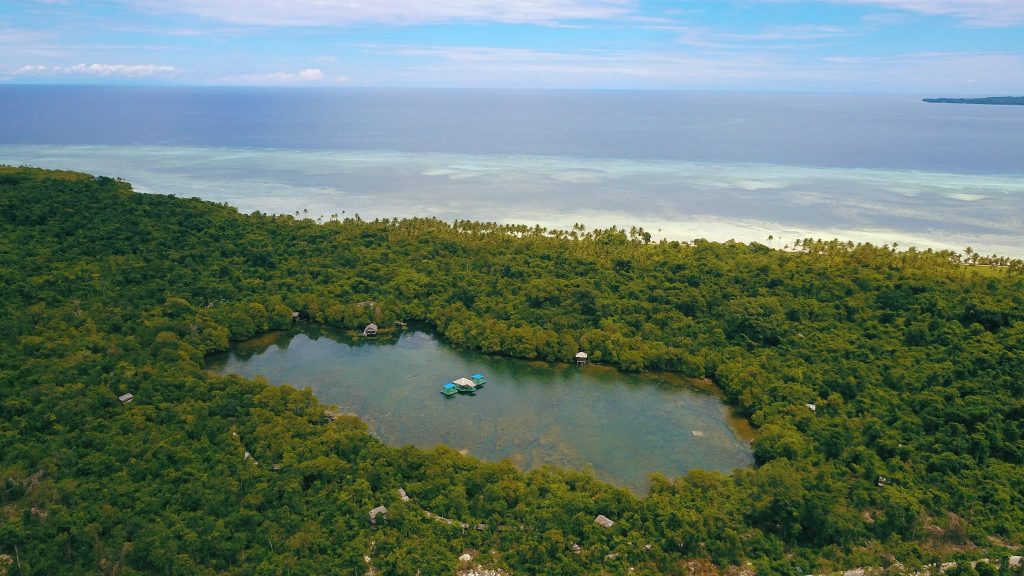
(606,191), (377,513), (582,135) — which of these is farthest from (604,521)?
(582,135)

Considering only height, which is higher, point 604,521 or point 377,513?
point 604,521

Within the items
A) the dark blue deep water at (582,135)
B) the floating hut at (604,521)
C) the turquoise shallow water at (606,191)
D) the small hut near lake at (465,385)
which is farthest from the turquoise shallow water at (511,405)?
the dark blue deep water at (582,135)

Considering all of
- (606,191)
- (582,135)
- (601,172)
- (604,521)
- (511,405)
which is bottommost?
(604,521)

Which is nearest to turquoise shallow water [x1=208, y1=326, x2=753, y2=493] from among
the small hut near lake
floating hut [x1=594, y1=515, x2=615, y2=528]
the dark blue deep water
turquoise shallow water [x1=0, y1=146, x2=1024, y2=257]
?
the small hut near lake

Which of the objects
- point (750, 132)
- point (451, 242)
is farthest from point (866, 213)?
point (750, 132)

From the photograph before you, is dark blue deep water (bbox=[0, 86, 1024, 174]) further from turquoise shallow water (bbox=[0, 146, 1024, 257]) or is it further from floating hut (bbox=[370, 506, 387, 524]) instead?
floating hut (bbox=[370, 506, 387, 524])

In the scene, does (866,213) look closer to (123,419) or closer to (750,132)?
(123,419)

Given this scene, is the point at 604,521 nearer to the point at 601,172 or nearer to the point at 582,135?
the point at 601,172
